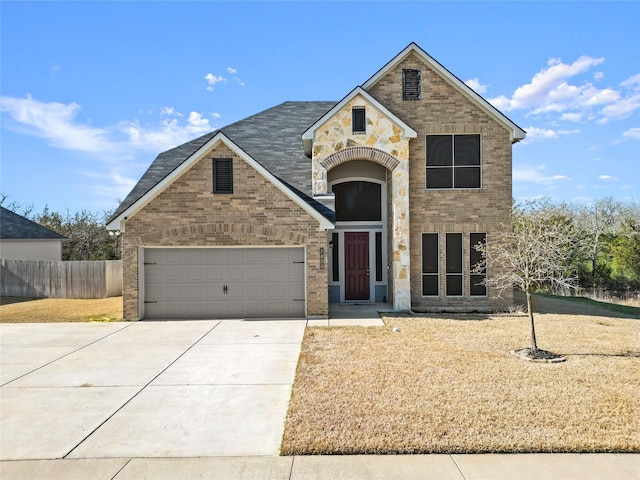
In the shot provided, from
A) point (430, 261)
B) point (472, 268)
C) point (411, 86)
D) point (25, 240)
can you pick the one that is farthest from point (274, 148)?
point (25, 240)

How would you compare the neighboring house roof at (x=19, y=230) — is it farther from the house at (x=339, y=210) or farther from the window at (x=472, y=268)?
the window at (x=472, y=268)

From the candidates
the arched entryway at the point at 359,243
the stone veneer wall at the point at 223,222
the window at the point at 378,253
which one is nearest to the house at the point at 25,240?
the stone veneer wall at the point at 223,222

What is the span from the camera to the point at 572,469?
424cm

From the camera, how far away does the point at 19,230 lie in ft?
82.2

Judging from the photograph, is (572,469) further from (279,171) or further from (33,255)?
(33,255)

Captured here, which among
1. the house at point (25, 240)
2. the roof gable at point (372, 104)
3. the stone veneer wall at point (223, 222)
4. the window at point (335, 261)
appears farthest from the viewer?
the house at point (25, 240)

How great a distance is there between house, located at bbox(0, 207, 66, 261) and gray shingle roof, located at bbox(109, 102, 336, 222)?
14.5m

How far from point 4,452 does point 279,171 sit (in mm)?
11504

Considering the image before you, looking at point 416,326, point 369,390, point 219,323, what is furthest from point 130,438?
point 416,326

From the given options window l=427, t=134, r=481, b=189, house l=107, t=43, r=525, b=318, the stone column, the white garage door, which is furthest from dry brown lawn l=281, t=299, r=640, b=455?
window l=427, t=134, r=481, b=189

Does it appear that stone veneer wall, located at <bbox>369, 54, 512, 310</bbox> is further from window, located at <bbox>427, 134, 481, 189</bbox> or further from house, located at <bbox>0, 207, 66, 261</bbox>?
house, located at <bbox>0, 207, 66, 261</bbox>

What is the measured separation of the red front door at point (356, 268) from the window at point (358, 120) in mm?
3889

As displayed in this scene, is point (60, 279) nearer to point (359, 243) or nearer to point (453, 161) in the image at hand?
point (359, 243)

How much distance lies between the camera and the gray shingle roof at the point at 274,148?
14172 millimetres
